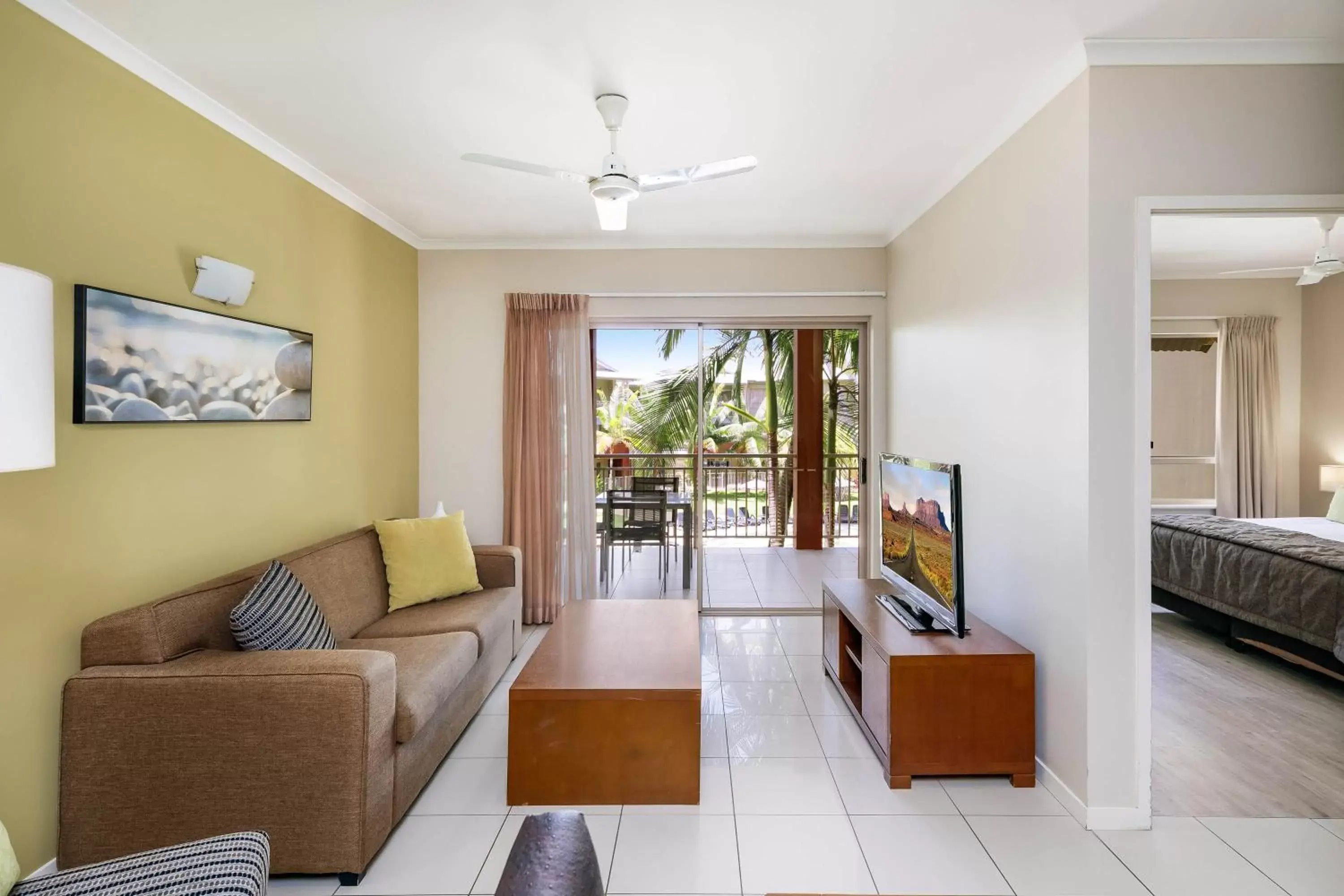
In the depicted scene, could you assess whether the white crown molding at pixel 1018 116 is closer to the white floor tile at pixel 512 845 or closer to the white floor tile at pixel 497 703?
the white floor tile at pixel 512 845

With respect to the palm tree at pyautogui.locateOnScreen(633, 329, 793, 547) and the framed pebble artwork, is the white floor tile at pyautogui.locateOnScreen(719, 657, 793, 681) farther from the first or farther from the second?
the framed pebble artwork

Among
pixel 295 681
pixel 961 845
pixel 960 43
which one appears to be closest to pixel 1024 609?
Answer: pixel 961 845

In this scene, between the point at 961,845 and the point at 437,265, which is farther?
the point at 437,265

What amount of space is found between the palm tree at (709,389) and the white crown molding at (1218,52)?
2.69 m

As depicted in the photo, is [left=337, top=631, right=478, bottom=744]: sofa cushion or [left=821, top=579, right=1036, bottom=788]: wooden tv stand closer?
[left=337, top=631, right=478, bottom=744]: sofa cushion

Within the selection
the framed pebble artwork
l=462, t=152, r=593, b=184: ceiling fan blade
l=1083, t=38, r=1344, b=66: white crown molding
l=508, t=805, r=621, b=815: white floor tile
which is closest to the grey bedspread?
l=1083, t=38, r=1344, b=66: white crown molding

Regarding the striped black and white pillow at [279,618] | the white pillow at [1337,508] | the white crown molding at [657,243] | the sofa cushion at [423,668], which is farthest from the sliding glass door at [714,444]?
the white pillow at [1337,508]

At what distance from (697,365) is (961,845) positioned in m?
3.29

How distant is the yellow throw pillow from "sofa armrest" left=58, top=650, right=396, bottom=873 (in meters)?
1.41

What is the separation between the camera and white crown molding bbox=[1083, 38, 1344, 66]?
2.00 metres

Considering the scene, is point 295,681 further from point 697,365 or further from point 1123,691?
point 697,365

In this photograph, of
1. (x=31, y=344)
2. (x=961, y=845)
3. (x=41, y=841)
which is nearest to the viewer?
(x=31, y=344)

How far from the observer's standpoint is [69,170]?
1895 millimetres

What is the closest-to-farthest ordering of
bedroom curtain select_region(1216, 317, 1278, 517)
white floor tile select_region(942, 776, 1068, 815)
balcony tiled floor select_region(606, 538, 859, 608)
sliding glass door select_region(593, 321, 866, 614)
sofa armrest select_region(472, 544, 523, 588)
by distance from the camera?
white floor tile select_region(942, 776, 1068, 815) < sofa armrest select_region(472, 544, 523, 588) < sliding glass door select_region(593, 321, 866, 614) < balcony tiled floor select_region(606, 538, 859, 608) < bedroom curtain select_region(1216, 317, 1278, 517)
